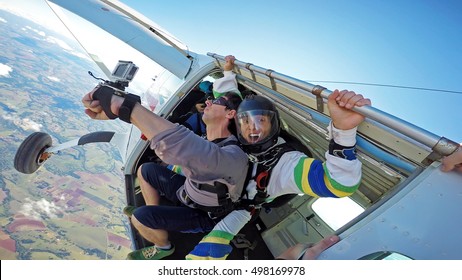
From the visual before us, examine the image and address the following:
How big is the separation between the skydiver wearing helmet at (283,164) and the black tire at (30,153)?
3.03m

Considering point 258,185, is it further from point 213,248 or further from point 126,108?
point 126,108

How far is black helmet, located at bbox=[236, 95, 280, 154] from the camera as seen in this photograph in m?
1.71

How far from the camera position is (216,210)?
178cm

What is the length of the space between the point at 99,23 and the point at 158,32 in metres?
0.94

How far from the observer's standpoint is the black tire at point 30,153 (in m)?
3.31

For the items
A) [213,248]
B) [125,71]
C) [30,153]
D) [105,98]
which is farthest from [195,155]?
[30,153]

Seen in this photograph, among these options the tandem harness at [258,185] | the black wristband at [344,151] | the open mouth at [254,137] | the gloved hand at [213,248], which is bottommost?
the gloved hand at [213,248]

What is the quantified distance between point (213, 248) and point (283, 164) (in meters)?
0.74

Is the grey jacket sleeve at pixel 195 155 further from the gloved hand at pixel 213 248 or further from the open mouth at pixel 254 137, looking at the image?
the gloved hand at pixel 213 248

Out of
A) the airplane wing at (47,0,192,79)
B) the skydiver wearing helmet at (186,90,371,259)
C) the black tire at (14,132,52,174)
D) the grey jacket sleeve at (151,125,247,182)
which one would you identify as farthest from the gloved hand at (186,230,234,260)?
the black tire at (14,132,52,174)

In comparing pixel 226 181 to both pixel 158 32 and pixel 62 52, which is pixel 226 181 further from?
pixel 62 52

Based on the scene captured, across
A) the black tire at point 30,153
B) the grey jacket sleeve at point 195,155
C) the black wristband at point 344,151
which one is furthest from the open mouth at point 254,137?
the black tire at point 30,153

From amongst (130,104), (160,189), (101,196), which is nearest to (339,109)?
(130,104)

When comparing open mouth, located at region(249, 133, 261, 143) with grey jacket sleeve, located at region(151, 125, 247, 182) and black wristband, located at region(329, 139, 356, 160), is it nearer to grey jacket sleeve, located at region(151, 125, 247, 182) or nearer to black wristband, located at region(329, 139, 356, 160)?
grey jacket sleeve, located at region(151, 125, 247, 182)
